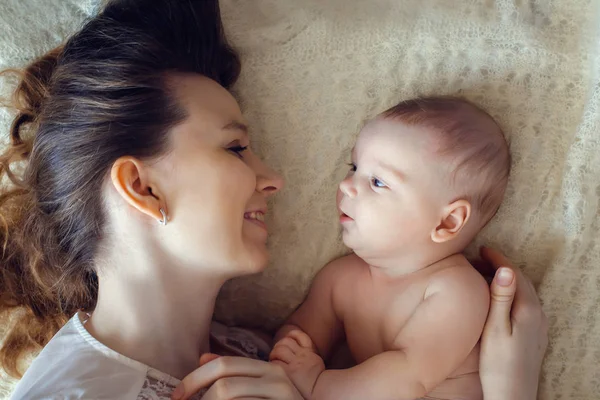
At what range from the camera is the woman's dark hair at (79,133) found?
1.20m

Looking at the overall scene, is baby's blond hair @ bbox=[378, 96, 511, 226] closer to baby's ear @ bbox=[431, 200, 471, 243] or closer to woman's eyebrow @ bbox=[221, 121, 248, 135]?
baby's ear @ bbox=[431, 200, 471, 243]

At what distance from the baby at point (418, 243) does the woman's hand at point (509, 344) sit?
29mm

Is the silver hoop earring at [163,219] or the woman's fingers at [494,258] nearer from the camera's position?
the silver hoop earring at [163,219]

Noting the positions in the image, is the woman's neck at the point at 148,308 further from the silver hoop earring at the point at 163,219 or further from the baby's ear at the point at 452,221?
the baby's ear at the point at 452,221

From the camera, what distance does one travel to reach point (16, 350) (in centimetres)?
148

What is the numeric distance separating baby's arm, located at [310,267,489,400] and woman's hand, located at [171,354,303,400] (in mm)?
119

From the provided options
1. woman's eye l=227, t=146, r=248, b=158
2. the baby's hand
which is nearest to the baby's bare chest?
the baby's hand

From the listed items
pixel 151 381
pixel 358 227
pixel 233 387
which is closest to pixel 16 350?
pixel 151 381

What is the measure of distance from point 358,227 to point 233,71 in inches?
18.7

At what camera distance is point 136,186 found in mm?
1179

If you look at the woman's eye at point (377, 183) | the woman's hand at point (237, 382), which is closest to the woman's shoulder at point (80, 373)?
the woman's hand at point (237, 382)

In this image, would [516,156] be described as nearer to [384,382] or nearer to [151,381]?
[384,382]

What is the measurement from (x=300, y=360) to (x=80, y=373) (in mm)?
451

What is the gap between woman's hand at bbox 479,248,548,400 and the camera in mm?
1224
